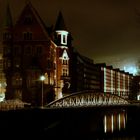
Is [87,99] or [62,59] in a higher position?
[62,59]

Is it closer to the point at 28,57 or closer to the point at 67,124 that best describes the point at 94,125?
the point at 67,124

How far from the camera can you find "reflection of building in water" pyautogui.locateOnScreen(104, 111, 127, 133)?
73875 millimetres

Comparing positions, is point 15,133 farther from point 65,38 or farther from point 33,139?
point 65,38

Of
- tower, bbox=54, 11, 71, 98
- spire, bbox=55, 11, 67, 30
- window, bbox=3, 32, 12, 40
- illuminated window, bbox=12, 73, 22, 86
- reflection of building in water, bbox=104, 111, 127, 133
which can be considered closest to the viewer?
reflection of building in water, bbox=104, 111, 127, 133

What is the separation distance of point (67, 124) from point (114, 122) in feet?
70.6

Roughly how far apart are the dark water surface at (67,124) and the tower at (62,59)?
1413 centimetres

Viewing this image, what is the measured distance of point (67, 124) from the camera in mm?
60844

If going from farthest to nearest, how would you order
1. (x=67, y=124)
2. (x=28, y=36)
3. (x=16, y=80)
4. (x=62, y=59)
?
(x=62, y=59) < (x=28, y=36) < (x=16, y=80) < (x=67, y=124)

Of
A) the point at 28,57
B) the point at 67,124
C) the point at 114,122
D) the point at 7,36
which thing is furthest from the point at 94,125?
the point at 7,36

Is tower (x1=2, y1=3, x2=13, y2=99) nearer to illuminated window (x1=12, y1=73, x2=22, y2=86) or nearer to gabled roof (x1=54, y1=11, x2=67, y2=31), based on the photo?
illuminated window (x1=12, y1=73, x2=22, y2=86)

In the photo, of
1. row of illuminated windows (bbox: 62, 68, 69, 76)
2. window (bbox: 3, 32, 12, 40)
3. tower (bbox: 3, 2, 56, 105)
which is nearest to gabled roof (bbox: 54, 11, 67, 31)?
row of illuminated windows (bbox: 62, 68, 69, 76)

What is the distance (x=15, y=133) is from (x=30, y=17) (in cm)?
3827

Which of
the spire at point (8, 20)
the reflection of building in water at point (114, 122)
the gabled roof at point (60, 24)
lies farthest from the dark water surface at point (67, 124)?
the spire at point (8, 20)

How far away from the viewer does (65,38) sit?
93.6 meters
